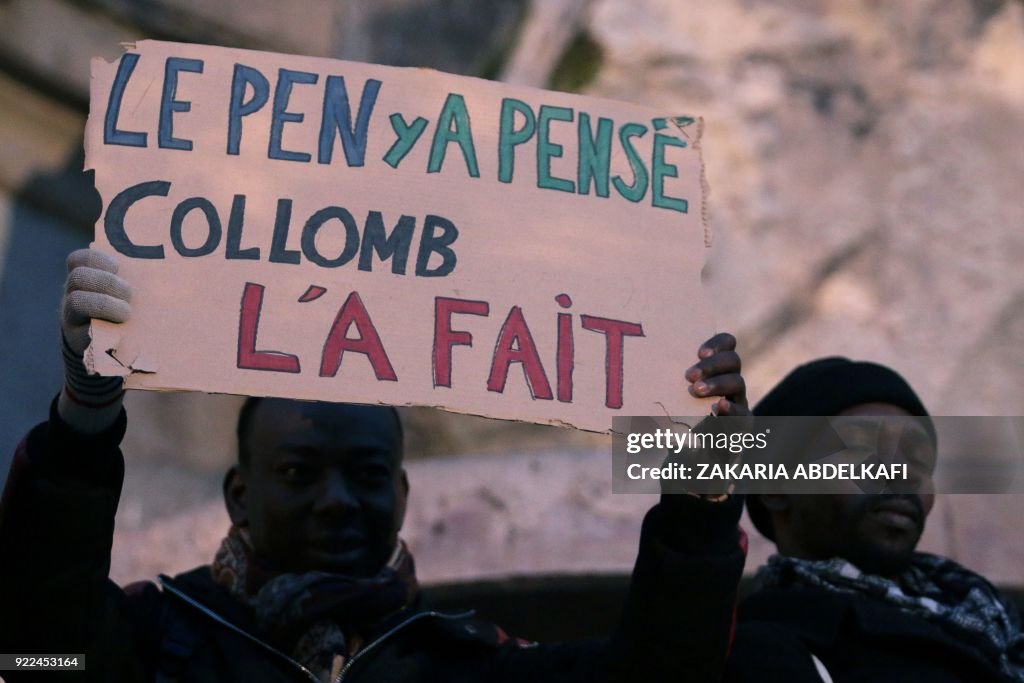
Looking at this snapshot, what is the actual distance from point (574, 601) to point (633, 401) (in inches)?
70.7

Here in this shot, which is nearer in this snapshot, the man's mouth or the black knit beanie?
the man's mouth

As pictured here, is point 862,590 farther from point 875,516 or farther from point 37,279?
point 37,279

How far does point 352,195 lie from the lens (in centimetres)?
255

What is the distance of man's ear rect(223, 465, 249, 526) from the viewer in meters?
2.93

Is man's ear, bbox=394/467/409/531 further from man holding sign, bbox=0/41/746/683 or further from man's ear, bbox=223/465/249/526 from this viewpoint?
man's ear, bbox=223/465/249/526

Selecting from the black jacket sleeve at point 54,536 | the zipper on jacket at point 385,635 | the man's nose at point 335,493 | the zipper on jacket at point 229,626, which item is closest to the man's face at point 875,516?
the zipper on jacket at point 385,635

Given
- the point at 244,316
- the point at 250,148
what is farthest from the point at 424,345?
the point at 250,148

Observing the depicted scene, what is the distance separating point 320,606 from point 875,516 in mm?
988

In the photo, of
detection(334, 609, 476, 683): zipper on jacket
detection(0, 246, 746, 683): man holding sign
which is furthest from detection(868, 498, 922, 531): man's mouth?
detection(334, 609, 476, 683): zipper on jacket

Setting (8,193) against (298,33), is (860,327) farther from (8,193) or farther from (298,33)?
(8,193)

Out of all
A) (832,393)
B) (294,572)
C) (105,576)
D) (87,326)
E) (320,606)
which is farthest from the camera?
(832,393)

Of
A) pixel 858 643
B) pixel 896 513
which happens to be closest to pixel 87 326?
pixel 858 643

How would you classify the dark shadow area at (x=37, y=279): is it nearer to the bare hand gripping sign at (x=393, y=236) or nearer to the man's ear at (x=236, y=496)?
the man's ear at (x=236, y=496)

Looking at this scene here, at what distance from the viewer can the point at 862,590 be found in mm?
2844
